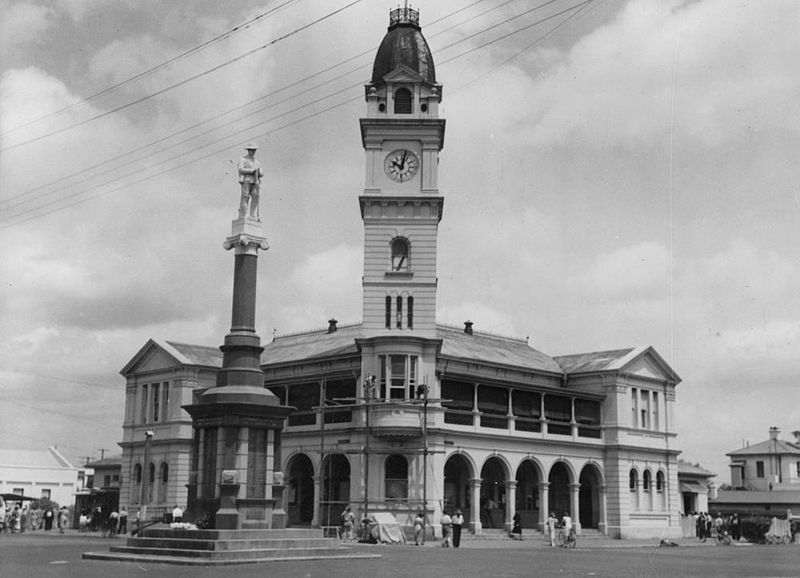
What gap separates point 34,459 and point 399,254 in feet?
216

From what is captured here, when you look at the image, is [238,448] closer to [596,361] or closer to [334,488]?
[334,488]

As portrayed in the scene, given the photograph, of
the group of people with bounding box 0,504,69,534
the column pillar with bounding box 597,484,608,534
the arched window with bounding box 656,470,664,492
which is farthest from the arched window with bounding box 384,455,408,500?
the group of people with bounding box 0,504,69,534

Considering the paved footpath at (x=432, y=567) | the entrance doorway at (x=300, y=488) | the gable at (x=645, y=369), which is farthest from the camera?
the gable at (x=645, y=369)

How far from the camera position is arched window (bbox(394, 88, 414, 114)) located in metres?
55.7

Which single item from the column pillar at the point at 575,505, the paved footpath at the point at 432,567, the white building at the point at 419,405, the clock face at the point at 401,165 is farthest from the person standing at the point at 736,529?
the clock face at the point at 401,165

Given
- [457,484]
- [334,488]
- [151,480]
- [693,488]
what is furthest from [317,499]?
[693,488]

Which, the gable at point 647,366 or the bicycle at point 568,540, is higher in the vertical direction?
the gable at point 647,366

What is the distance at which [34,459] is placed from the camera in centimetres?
10638

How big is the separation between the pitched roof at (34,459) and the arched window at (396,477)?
58930 millimetres

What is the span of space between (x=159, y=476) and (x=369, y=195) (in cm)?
2167

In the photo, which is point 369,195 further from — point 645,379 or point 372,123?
point 645,379

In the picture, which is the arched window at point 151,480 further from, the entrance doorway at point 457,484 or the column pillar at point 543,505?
the column pillar at point 543,505

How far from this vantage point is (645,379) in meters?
62.1

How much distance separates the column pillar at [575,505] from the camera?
5703 centimetres
